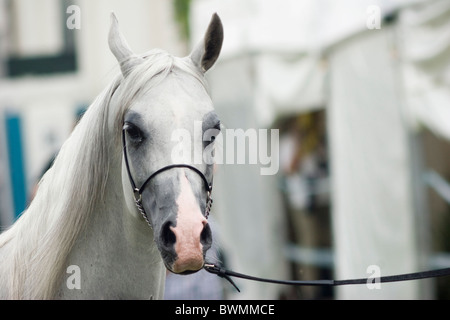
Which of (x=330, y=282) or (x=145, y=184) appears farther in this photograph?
(x=330, y=282)

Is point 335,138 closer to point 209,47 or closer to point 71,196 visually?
point 209,47

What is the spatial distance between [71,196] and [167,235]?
0.45 m

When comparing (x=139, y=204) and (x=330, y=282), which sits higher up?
(x=139, y=204)

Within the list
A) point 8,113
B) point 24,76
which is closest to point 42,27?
point 24,76

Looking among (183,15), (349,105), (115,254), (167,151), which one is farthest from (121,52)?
(183,15)

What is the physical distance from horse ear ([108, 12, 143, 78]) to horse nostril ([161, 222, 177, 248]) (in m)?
0.59

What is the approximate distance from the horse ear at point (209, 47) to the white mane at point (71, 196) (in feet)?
0.18

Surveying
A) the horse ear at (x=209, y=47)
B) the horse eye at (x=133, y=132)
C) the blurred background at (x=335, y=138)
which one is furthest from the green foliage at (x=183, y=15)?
the horse eye at (x=133, y=132)

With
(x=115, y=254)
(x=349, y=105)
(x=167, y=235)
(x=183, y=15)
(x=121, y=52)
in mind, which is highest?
(x=183, y=15)

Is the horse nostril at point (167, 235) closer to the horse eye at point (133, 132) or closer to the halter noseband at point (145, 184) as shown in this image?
the halter noseband at point (145, 184)

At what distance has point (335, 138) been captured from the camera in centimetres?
645

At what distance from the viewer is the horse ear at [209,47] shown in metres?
2.66
